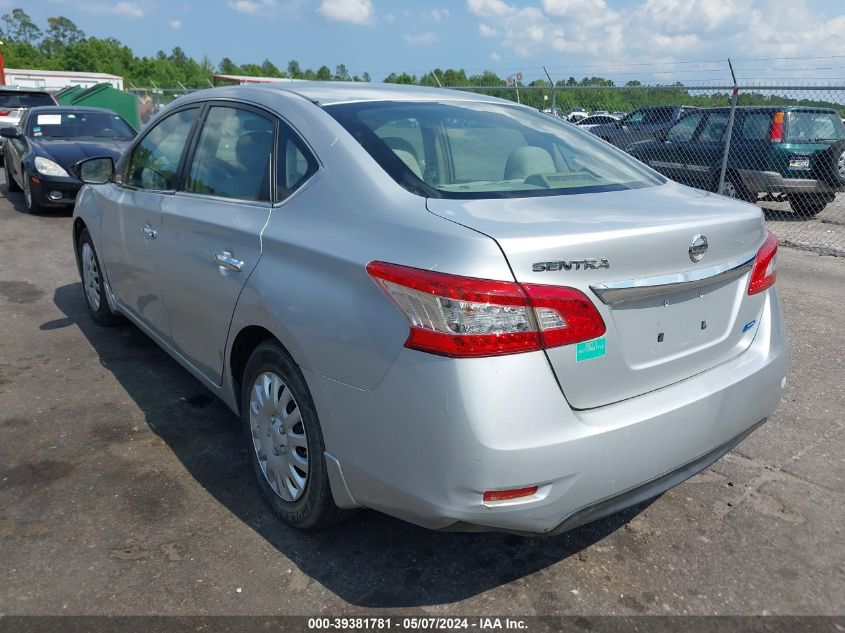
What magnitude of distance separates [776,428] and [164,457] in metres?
3.10

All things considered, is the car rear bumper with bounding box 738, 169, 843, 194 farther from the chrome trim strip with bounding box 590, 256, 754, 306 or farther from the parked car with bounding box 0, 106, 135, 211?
the chrome trim strip with bounding box 590, 256, 754, 306

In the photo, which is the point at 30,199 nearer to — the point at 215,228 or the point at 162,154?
the point at 162,154

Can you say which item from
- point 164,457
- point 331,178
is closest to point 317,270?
point 331,178

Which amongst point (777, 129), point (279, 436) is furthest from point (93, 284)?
point (777, 129)

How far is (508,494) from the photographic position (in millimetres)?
2068

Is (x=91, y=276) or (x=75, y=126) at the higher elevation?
(x=75, y=126)

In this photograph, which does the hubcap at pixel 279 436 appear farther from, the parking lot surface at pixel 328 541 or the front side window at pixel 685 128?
the front side window at pixel 685 128

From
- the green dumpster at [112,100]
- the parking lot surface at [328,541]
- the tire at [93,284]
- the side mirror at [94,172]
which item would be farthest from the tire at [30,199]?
the green dumpster at [112,100]

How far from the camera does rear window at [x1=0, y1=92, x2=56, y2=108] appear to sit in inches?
610

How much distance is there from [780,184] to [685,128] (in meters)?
1.83

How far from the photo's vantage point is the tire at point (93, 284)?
4.96 metres

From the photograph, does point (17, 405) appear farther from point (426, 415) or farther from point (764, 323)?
point (764, 323)

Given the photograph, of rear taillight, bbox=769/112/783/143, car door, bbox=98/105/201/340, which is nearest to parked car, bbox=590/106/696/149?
rear taillight, bbox=769/112/783/143

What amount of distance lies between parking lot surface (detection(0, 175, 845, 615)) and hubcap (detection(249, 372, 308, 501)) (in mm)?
204
